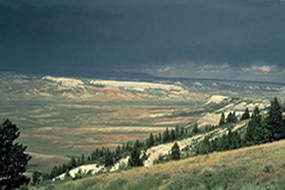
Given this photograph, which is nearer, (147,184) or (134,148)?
(147,184)

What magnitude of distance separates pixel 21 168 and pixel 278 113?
46.7 metres

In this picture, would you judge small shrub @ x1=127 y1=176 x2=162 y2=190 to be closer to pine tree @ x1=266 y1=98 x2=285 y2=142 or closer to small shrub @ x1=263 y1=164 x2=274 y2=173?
small shrub @ x1=263 y1=164 x2=274 y2=173

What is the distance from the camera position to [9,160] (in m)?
35.5

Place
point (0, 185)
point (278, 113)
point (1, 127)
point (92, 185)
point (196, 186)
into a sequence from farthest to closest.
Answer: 1. point (278, 113)
2. point (1, 127)
3. point (0, 185)
4. point (92, 185)
5. point (196, 186)

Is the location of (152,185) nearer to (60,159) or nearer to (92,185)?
(92,185)

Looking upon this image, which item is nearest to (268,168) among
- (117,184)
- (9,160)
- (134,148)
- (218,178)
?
(218,178)

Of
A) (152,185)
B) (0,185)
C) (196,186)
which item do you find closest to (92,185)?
(152,185)

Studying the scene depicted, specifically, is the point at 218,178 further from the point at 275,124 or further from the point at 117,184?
the point at 275,124

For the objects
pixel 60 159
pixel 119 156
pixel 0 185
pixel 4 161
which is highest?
pixel 4 161

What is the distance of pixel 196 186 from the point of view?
1465cm

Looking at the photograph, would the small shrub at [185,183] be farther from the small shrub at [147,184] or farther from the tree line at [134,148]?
the tree line at [134,148]

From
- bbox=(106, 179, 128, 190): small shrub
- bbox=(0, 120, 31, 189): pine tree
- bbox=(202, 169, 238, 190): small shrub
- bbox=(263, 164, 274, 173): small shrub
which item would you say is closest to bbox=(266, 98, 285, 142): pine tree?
bbox=(0, 120, 31, 189): pine tree

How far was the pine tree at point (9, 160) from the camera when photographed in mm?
34428

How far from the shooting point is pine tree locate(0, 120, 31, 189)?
34.4m
